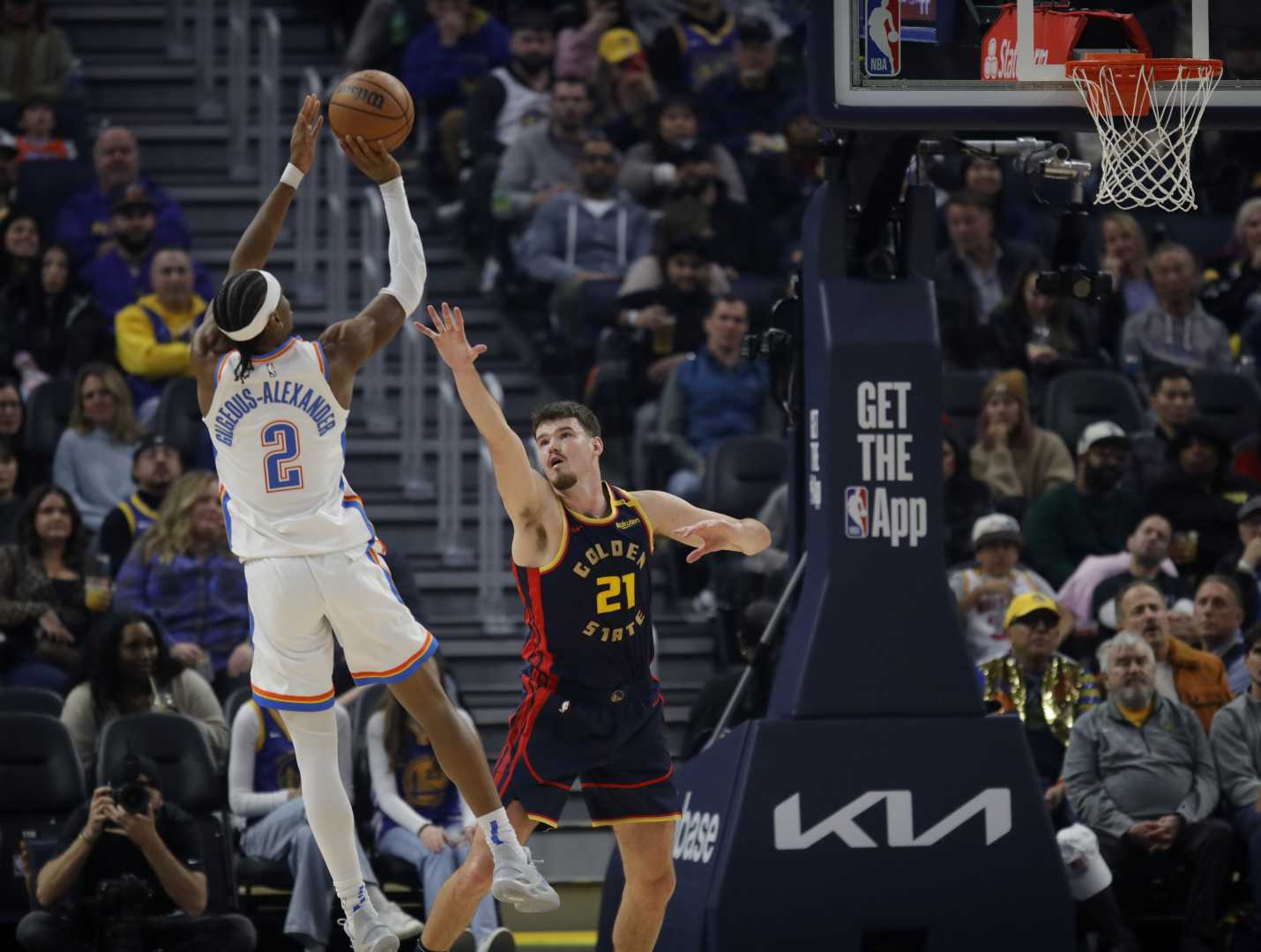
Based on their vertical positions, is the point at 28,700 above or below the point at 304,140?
below

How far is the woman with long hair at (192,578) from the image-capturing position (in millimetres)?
11141

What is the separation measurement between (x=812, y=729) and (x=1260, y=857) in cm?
256

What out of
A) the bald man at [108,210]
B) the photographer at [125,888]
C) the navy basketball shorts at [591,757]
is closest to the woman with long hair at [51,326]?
the bald man at [108,210]

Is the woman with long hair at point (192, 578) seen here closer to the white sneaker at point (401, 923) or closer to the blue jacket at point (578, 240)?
the white sneaker at point (401, 923)

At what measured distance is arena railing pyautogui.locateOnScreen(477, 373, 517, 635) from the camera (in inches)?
491

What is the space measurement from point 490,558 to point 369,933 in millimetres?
5381

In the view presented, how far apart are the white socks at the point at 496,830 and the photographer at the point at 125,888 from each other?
8.51ft

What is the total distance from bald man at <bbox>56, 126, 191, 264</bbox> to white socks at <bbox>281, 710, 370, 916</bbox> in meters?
7.00

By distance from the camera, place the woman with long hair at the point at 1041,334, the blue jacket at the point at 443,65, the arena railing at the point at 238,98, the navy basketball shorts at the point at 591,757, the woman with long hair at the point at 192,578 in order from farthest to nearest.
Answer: the blue jacket at the point at 443,65 → the arena railing at the point at 238,98 → the woman with long hair at the point at 1041,334 → the woman with long hair at the point at 192,578 → the navy basketball shorts at the point at 591,757

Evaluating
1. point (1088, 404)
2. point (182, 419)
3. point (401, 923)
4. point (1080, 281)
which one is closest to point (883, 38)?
point (1080, 281)

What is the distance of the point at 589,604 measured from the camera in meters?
7.61

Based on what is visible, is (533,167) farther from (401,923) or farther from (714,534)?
(714,534)

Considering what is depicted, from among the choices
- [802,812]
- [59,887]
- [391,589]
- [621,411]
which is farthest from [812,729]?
[621,411]

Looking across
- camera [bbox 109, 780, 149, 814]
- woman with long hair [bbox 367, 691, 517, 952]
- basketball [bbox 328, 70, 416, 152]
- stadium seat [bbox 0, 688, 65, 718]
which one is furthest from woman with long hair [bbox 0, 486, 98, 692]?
basketball [bbox 328, 70, 416, 152]
